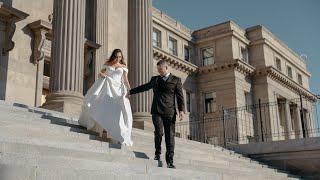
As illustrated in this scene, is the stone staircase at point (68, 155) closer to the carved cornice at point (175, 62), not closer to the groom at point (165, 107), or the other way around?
the groom at point (165, 107)

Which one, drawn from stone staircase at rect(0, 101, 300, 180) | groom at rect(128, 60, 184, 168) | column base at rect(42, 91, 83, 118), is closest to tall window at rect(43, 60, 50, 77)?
column base at rect(42, 91, 83, 118)

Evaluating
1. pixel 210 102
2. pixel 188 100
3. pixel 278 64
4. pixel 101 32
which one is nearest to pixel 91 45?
pixel 101 32

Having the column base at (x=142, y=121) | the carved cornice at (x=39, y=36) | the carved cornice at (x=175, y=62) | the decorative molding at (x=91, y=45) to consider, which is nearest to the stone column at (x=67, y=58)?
the column base at (x=142, y=121)

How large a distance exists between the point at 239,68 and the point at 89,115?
119ft

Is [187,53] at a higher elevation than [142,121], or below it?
higher

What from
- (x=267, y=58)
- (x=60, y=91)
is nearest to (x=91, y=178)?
(x=60, y=91)

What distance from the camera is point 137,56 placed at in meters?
16.7

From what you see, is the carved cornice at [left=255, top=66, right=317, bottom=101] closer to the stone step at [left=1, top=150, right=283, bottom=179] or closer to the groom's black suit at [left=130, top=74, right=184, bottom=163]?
the groom's black suit at [left=130, top=74, right=184, bottom=163]

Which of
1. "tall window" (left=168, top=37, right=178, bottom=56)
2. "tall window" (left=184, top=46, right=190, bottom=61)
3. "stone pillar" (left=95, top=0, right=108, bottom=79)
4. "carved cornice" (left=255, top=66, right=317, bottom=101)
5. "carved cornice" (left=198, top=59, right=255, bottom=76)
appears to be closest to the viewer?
"stone pillar" (left=95, top=0, right=108, bottom=79)

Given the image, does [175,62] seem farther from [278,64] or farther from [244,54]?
[278,64]

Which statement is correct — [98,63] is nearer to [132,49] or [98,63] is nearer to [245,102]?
[132,49]

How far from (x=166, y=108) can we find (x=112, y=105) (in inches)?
53.3

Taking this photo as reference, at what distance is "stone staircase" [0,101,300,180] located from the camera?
5.31 metres

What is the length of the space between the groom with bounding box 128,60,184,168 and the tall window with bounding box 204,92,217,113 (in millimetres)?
36536
